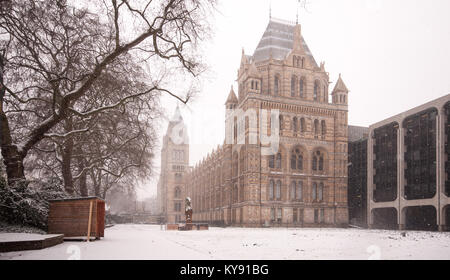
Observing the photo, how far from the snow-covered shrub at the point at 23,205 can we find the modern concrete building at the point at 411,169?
35132mm

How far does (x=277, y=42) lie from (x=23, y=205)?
46.9 metres

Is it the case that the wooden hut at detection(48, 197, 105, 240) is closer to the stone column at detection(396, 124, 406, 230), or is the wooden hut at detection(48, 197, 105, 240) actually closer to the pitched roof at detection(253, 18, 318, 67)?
the stone column at detection(396, 124, 406, 230)

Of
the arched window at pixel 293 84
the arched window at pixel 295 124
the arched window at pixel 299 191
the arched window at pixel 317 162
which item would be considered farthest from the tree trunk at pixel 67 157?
the arched window at pixel 293 84

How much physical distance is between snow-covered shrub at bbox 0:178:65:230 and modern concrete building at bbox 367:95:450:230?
3513 centimetres

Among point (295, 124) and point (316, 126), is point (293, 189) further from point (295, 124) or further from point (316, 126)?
point (316, 126)

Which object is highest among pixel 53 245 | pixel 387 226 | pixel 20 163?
pixel 20 163

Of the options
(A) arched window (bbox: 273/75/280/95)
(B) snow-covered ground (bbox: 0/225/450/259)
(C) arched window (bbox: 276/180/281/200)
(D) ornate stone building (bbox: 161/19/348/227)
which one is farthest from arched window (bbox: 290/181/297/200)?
(B) snow-covered ground (bbox: 0/225/450/259)

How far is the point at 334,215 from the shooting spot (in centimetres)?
5128

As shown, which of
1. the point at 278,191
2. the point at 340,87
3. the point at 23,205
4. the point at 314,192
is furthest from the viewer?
the point at 340,87

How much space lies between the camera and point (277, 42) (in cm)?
5609

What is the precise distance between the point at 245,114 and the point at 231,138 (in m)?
6.98

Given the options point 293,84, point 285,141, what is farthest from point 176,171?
point 285,141
